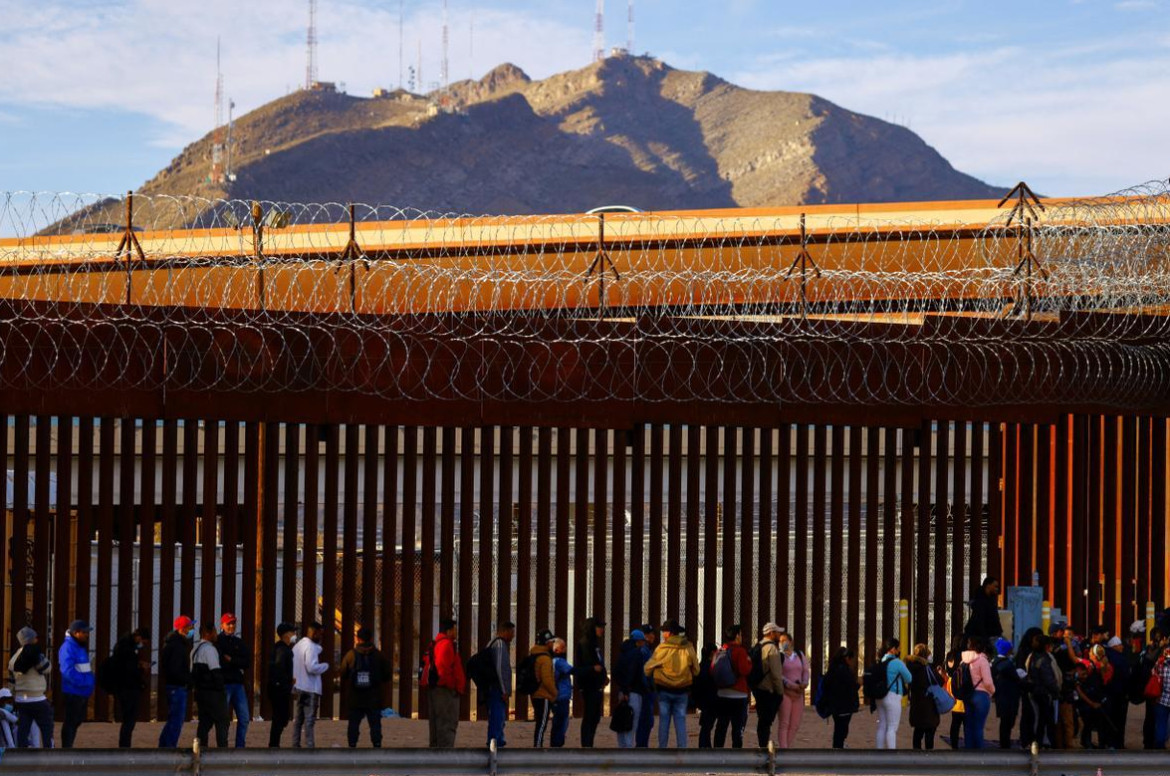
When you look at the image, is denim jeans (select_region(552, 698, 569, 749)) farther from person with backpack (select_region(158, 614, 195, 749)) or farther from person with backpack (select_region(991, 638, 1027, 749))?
person with backpack (select_region(991, 638, 1027, 749))

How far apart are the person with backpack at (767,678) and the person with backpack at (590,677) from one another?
40.4 inches

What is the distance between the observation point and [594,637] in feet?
37.3

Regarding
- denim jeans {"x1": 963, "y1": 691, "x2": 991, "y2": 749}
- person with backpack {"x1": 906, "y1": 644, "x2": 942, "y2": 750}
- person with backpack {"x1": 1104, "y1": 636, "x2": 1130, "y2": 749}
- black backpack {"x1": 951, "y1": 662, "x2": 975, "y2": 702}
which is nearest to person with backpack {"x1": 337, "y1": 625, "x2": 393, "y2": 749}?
person with backpack {"x1": 906, "y1": 644, "x2": 942, "y2": 750}

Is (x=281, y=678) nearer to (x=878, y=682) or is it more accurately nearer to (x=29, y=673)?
(x=29, y=673)

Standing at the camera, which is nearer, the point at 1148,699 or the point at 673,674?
the point at 673,674

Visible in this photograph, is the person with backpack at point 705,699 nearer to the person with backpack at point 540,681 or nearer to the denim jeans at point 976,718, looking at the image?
the person with backpack at point 540,681

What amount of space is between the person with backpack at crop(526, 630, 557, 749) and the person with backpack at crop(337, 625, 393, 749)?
3.07 feet

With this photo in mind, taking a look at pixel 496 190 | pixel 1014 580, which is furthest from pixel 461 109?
pixel 1014 580

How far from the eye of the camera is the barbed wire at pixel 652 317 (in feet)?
38.2

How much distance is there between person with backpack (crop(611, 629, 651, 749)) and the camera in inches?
437

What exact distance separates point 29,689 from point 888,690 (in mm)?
5545

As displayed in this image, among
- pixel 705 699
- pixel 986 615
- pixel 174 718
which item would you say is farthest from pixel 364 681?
pixel 986 615

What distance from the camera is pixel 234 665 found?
10.6m

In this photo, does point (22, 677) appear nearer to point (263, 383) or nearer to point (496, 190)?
point (263, 383)
